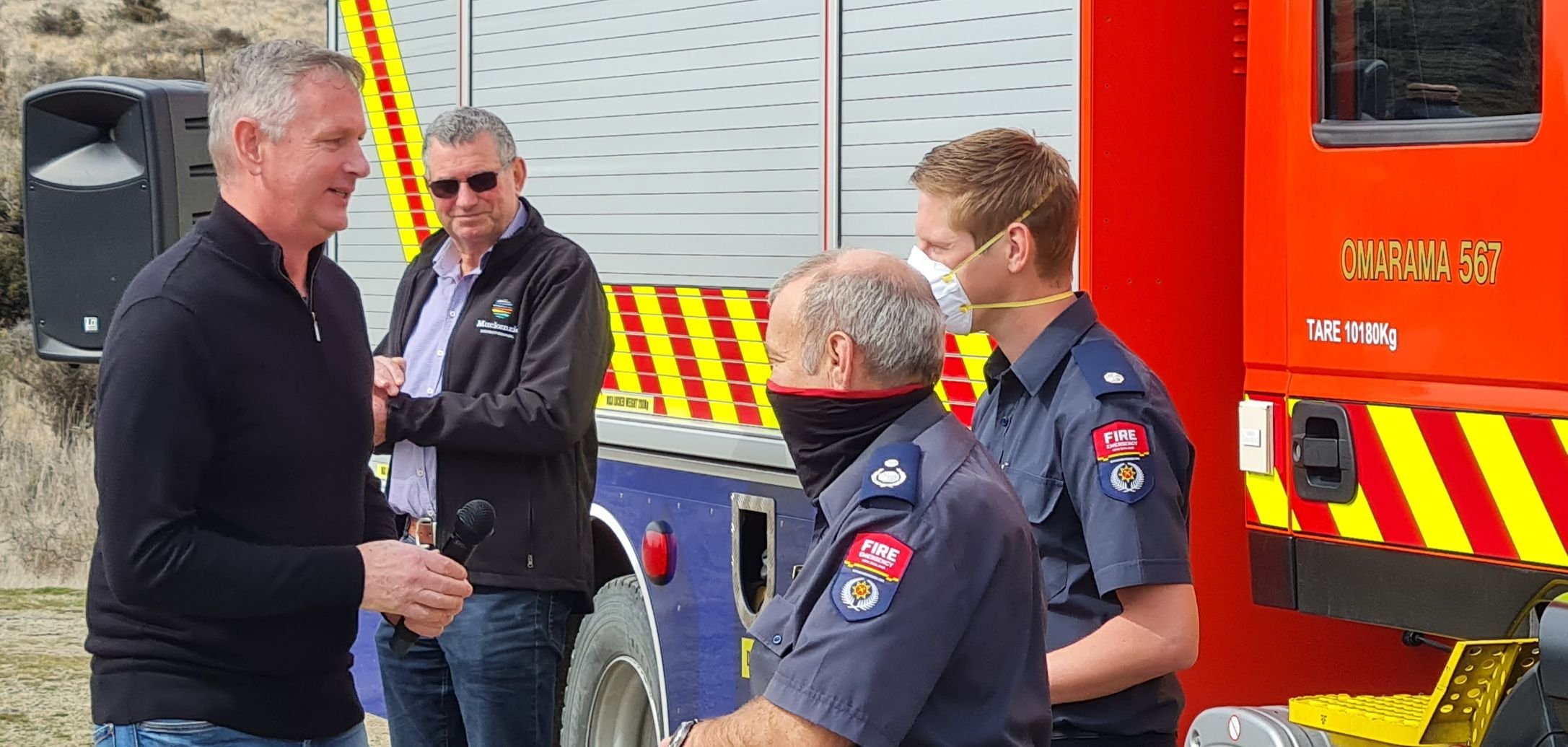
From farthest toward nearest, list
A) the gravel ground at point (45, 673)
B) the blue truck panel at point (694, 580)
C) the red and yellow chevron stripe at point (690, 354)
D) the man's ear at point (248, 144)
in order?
the gravel ground at point (45, 673) → the blue truck panel at point (694, 580) → the red and yellow chevron stripe at point (690, 354) → the man's ear at point (248, 144)

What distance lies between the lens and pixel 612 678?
5109 millimetres

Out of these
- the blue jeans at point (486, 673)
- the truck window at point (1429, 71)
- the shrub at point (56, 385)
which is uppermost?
the truck window at point (1429, 71)

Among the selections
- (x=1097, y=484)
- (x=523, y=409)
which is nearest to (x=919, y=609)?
(x=1097, y=484)

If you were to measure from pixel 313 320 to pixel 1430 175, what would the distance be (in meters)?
1.72

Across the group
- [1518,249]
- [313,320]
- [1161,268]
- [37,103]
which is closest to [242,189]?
[313,320]

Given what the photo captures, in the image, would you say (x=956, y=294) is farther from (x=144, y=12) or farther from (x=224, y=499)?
(x=144, y=12)

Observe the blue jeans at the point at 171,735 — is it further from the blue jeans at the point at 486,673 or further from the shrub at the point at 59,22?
the shrub at the point at 59,22

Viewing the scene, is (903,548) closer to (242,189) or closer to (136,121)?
(242,189)

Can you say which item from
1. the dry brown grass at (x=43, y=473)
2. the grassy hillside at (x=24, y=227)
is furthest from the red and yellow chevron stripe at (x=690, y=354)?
the dry brown grass at (x=43, y=473)

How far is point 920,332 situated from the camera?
85.3 inches

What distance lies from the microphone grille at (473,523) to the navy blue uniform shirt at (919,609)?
858mm

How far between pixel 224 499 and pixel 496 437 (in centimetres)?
134

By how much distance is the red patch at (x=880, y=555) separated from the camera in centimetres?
207

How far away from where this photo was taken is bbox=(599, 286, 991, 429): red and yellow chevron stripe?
4336 millimetres
